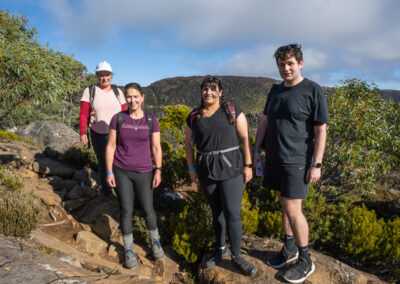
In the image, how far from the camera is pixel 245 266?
316 cm

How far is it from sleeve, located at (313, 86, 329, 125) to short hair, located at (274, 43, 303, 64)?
37 cm

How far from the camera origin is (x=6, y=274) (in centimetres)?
234

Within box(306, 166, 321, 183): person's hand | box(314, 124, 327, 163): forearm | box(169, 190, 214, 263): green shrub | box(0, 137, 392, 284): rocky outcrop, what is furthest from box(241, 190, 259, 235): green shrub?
box(314, 124, 327, 163): forearm

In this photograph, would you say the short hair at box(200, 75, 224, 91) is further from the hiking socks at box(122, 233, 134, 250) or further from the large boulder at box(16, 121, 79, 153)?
the large boulder at box(16, 121, 79, 153)

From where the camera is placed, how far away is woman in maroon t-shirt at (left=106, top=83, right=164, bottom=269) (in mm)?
3256

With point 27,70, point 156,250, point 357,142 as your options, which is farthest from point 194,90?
point 156,250

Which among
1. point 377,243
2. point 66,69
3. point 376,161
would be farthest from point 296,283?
point 66,69

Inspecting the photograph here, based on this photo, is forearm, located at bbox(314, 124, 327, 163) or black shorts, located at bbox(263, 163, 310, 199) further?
black shorts, located at bbox(263, 163, 310, 199)

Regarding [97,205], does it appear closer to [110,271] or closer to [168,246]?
[168,246]

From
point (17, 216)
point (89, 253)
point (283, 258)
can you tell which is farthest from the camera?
point (89, 253)

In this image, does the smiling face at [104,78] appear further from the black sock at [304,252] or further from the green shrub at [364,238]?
Answer: the green shrub at [364,238]

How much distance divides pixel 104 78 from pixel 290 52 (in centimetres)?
270

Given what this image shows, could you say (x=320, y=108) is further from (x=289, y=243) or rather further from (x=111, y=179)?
(x=111, y=179)

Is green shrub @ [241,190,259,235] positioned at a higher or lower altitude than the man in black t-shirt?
lower
